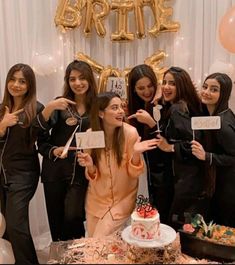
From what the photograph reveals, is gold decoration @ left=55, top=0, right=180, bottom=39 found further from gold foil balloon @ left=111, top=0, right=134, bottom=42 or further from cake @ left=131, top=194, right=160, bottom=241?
cake @ left=131, top=194, right=160, bottom=241

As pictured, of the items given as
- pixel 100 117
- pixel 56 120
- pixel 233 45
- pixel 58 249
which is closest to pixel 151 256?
pixel 58 249

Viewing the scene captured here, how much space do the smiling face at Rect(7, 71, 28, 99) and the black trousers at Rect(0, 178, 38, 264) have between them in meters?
0.61

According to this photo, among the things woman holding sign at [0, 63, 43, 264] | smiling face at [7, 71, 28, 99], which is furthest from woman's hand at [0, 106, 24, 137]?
smiling face at [7, 71, 28, 99]

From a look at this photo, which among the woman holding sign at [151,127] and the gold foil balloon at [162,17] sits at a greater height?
the gold foil balloon at [162,17]

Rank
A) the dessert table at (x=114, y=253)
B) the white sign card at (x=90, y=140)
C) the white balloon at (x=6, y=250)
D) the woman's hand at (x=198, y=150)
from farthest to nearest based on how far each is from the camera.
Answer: the woman's hand at (x=198, y=150)
the white sign card at (x=90, y=140)
the white balloon at (x=6, y=250)
the dessert table at (x=114, y=253)

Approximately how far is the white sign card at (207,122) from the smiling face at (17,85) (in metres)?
1.14

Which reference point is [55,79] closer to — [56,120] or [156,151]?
[56,120]

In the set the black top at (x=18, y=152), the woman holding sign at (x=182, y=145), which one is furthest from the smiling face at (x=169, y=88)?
the black top at (x=18, y=152)

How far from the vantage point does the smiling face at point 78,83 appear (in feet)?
9.11

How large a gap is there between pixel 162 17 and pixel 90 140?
56.9 inches

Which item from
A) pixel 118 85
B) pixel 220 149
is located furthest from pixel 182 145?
pixel 118 85

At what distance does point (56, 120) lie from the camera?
2795 mm

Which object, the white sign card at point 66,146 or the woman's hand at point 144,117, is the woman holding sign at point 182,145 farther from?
the white sign card at point 66,146

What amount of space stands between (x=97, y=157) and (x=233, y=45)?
4.14 ft
